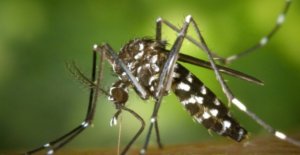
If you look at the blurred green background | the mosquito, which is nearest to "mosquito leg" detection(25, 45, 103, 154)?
the mosquito

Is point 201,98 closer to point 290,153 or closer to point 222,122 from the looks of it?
point 222,122

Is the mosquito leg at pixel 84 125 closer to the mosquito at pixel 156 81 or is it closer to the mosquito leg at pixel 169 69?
the mosquito at pixel 156 81

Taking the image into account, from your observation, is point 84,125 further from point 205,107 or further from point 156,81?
point 205,107

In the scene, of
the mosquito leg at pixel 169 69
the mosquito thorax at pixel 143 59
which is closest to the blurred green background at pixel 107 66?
the mosquito thorax at pixel 143 59

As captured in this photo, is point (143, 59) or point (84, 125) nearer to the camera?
point (84, 125)

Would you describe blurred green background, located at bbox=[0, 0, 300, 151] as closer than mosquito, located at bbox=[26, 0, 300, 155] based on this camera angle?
No

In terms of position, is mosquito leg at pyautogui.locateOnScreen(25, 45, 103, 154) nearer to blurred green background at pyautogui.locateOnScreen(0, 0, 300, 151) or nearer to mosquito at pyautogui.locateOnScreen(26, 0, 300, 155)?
mosquito at pyautogui.locateOnScreen(26, 0, 300, 155)

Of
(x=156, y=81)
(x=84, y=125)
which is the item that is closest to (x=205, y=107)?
(x=156, y=81)
